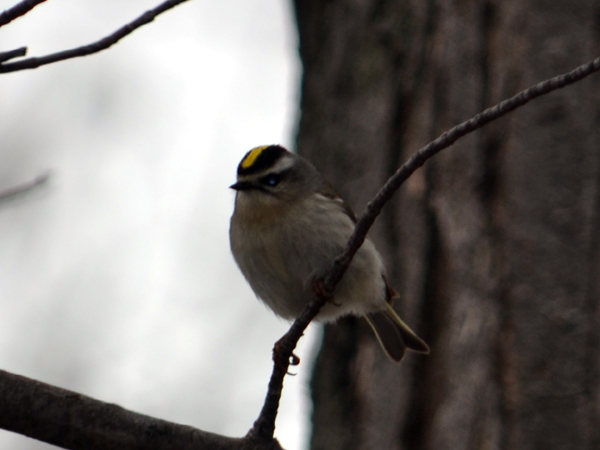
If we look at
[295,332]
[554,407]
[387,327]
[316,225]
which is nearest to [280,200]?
[316,225]

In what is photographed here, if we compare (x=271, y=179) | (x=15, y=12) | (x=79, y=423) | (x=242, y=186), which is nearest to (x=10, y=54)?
(x=15, y=12)

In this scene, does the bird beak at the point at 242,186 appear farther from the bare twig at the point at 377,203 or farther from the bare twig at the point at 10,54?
the bare twig at the point at 10,54

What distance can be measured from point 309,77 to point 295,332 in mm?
2617

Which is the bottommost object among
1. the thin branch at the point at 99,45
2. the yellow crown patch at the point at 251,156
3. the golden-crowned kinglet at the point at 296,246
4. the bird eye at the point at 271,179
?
the golden-crowned kinglet at the point at 296,246

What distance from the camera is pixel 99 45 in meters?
2.07

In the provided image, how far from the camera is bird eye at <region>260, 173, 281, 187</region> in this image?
384 centimetres

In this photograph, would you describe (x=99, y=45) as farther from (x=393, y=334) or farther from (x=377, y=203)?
(x=393, y=334)

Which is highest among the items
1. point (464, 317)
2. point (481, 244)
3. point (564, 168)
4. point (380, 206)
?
point (380, 206)

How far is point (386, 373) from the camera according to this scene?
3859 mm

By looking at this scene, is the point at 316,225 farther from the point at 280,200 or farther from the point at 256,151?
the point at 256,151

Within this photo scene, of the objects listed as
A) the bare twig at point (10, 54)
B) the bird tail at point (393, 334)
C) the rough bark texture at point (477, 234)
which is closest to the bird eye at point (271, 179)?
the rough bark texture at point (477, 234)

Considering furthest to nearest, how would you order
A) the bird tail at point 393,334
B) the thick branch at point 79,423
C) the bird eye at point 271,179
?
the bird eye at point 271,179
the bird tail at point 393,334
the thick branch at point 79,423

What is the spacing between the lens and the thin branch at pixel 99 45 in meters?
2.02

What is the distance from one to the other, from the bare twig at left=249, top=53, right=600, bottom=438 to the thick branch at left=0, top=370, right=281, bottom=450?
0.75ft
